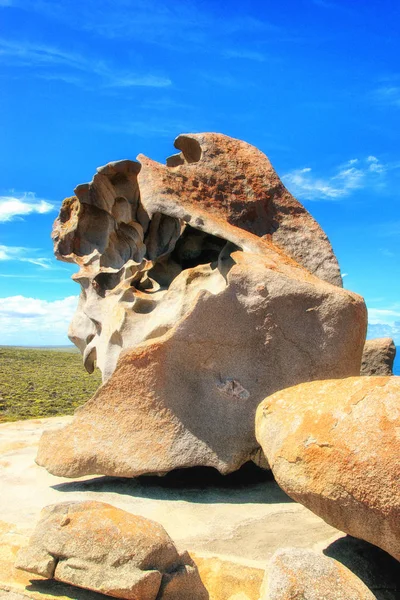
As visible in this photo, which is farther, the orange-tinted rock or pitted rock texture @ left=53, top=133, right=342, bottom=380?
the orange-tinted rock

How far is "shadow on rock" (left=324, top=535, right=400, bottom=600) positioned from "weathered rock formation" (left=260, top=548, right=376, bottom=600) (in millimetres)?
802

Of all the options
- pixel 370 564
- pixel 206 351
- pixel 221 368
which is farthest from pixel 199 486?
pixel 370 564

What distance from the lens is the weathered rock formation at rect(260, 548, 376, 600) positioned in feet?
11.0

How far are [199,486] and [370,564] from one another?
2.59m

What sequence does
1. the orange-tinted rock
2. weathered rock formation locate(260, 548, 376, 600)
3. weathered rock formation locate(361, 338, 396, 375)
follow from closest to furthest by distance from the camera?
weathered rock formation locate(260, 548, 376, 600) < the orange-tinted rock < weathered rock formation locate(361, 338, 396, 375)

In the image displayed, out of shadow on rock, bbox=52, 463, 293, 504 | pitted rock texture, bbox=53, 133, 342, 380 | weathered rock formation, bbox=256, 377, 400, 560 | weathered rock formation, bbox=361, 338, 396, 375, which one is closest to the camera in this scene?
weathered rock formation, bbox=256, 377, 400, 560

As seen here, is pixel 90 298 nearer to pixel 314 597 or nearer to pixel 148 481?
pixel 148 481

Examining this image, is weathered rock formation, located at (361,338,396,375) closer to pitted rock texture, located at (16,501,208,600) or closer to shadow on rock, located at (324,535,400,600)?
shadow on rock, located at (324,535,400,600)

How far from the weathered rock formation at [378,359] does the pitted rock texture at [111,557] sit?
209 inches

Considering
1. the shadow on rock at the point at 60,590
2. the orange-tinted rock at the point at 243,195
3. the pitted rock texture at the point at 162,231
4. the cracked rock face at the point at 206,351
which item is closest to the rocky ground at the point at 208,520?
the shadow on rock at the point at 60,590

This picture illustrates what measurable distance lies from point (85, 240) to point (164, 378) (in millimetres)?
3875

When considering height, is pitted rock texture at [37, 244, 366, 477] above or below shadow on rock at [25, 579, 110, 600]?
above

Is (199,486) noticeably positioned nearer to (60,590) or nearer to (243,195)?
(60,590)

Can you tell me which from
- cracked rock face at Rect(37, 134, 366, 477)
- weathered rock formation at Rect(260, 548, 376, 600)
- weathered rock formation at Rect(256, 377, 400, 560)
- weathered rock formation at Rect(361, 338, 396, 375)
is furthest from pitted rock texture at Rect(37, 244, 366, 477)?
weathered rock formation at Rect(260, 548, 376, 600)
